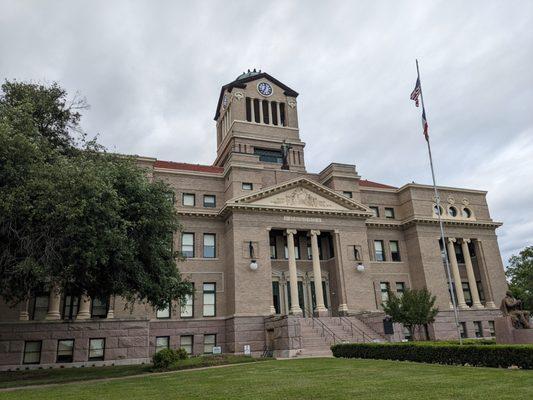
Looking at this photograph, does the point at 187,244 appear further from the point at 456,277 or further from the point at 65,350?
the point at 456,277

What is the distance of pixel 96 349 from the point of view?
3177 centimetres

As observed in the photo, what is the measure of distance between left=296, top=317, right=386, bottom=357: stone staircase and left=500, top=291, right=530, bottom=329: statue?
1180 cm

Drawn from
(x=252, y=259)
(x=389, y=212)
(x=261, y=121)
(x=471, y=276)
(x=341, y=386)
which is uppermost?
(x=261, y=121)

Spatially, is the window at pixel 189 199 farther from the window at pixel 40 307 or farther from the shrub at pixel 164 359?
the shrub at pixel 164 359

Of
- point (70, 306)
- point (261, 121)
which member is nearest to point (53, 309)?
point (70, 306)

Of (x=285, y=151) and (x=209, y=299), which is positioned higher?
(x=285, y=151)

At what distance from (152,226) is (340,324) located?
17.6m

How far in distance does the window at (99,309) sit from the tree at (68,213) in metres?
9.77

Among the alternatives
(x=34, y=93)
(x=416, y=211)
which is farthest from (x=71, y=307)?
(x=416, y=211)

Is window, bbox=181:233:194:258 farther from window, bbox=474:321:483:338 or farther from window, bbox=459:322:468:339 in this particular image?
window, bbox=474:321:483:338

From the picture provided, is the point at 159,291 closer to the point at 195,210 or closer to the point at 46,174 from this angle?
the point at 46,174

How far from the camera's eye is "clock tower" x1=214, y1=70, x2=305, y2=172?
48.5 m

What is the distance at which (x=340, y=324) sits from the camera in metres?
34.2

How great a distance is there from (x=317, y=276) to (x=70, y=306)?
1890cm
